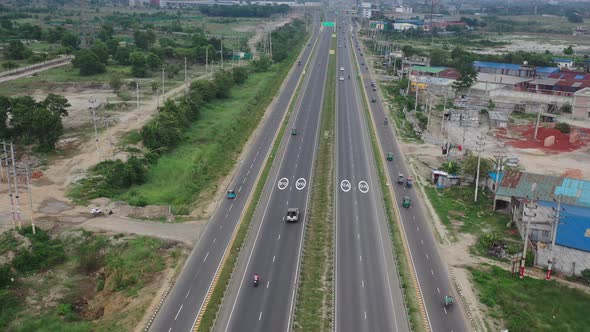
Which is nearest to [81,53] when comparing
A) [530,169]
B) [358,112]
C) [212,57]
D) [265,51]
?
[212,57]

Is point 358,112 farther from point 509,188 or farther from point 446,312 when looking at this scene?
point 446,312

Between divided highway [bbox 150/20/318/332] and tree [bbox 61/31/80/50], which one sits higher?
tree [bbox 61/31/80/50]

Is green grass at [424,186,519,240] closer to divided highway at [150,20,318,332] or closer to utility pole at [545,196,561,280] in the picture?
utility pole at [545,196,561,280]

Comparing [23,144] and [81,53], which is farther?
[81,53]

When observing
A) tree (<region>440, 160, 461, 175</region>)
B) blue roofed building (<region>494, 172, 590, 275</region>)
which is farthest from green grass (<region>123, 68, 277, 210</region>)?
blue roofed building (<region>494, 172, 590, 275</region>)

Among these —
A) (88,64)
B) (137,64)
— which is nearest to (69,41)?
(137,64)

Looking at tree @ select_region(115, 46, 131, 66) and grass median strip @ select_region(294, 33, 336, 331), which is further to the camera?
tree @ select_region(115, 46, 131, 66)

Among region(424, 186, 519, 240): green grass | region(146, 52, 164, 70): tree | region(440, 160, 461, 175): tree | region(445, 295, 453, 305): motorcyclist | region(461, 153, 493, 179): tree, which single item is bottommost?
region(445, 295, 453, 305): motorcyclist

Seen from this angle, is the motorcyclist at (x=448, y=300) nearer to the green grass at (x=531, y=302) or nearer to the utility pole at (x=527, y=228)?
the green grass at (x=531, y=302)
